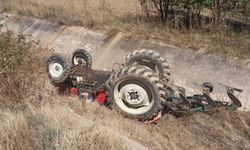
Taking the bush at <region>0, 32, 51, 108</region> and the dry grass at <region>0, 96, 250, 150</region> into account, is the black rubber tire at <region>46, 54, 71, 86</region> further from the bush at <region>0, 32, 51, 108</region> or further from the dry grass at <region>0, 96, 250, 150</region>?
the bush at <region>0, 32, 51, 108</region>

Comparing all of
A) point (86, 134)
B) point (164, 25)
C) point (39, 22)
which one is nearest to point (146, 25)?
point (164, 25)

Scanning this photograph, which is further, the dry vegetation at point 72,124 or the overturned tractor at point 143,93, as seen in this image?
the overturned tractor at point 143,93

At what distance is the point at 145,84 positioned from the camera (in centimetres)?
907

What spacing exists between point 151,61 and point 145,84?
1.78m

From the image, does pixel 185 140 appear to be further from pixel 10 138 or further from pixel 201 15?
pixel 201 15

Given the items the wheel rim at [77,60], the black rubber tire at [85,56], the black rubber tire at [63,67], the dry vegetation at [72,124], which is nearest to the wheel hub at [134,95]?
the dry vegetation at [72,124]

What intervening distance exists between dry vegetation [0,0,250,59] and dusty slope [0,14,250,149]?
16.4 inches

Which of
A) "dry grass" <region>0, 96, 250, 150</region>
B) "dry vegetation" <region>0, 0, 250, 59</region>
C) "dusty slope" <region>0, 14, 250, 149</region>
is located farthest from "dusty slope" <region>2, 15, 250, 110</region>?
"dry grass" <region>0, 96, 250, 150</region>

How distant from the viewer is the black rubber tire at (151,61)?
10594 mm

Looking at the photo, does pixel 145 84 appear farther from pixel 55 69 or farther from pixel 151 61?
pixel 55 69

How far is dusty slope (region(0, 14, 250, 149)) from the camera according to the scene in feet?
18.7

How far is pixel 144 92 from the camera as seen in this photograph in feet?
30.2

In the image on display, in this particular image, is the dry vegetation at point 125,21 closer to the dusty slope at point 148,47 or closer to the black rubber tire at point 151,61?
the dusty slope at point 148,47

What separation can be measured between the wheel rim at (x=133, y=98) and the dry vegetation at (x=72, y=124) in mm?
482
